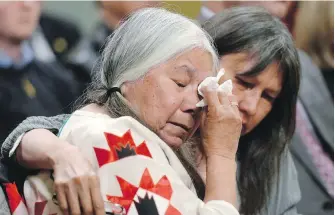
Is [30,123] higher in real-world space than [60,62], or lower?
higher

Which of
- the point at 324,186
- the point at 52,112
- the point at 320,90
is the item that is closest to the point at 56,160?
the point at 52,112

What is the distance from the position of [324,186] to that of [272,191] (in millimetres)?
451

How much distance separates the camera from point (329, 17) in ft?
8.00

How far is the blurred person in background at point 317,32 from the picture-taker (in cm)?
245

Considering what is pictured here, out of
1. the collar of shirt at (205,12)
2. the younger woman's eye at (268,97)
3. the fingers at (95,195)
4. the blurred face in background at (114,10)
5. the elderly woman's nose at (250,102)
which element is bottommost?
the younger woman's eye at (268,97)

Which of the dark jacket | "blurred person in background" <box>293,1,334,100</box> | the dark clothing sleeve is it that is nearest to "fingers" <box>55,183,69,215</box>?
the dark clothing sleeve

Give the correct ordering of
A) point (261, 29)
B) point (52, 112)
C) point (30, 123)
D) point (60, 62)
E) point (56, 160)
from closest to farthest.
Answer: point (56, 160) → point (30, 123) → point (261, 29) → point (52, 112) → point (60, 62)

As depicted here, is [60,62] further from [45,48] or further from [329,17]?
[329,17]

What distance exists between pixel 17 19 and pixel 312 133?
1029 millimetres

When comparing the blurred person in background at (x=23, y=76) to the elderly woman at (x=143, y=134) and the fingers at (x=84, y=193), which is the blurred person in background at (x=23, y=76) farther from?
the fingers at (x=84, y=193)

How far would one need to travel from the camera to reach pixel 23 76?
1827mm

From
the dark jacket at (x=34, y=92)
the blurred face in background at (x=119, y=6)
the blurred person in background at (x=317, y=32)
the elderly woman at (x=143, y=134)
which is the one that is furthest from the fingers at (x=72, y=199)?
the blurred person in background at (x=317, y=32)

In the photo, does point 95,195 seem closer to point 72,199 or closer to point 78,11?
point 72,199


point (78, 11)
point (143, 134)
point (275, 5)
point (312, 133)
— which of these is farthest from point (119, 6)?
point (143, 134)
